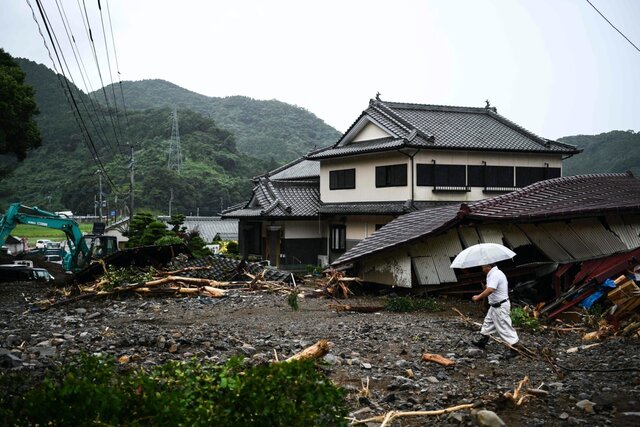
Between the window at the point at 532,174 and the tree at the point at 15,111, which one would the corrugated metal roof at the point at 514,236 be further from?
the tree at the point at 15,111

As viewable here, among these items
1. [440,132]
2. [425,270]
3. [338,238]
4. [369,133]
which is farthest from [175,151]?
[425,270]

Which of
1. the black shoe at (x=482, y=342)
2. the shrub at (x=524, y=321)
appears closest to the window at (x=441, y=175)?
the shrub at (x=524, y=321)

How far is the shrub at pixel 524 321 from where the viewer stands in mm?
A: 12578

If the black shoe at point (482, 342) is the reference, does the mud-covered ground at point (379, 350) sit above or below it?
below

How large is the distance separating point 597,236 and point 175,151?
62855 mm

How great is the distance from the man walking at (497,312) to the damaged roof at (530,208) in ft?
20.1

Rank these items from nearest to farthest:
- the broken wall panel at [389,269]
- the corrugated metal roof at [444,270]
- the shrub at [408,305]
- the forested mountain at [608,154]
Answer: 1. the shrub at [408,305]
2. the corrugated metal roof at [444,270]
3. the broken wall panel at [389,269]
4. the forested mountain at [608,154]

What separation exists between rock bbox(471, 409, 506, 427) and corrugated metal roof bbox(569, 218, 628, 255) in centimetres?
1232

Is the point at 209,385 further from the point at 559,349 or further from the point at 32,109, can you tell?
the point at 32,109

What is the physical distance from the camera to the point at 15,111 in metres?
27.7

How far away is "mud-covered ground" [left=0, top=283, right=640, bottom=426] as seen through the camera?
24.5 ft

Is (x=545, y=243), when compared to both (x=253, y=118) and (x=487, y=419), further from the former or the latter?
(x=253, y=118)

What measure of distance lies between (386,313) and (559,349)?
5083 mm

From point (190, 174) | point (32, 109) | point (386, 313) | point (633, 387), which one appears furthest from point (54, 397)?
point (190, 174)
